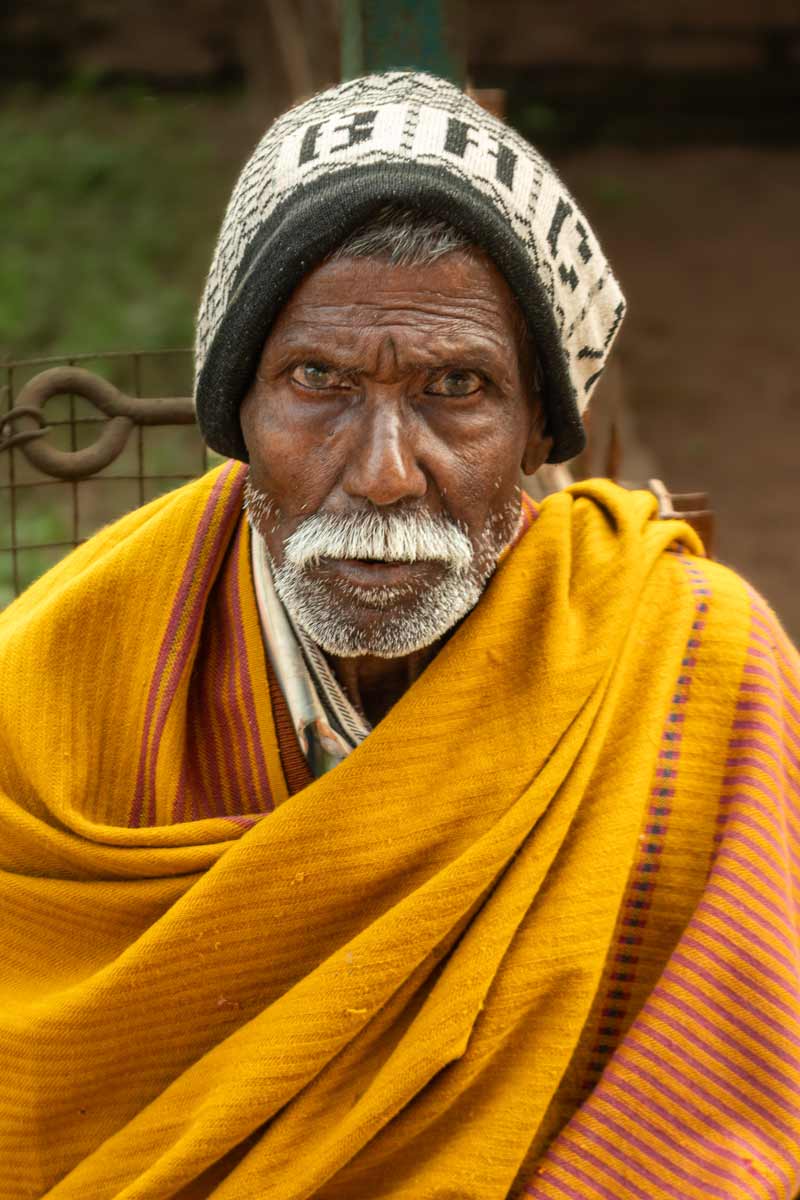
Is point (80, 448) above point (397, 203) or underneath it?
above

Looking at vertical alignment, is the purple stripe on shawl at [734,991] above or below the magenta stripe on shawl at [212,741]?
below

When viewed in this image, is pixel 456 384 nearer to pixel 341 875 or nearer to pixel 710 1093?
pixel 341 875

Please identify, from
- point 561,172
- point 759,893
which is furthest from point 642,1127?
point 561,172

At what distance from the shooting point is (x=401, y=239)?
205 cm

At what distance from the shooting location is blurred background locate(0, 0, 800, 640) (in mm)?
7609

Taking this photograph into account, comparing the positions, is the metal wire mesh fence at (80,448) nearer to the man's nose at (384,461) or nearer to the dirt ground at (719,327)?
the man's nose at (384,461)

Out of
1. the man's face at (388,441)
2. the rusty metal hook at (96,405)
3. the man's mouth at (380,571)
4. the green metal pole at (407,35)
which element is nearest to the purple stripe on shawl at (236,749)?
the man's face at (388,441)

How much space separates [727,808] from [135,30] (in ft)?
35.5

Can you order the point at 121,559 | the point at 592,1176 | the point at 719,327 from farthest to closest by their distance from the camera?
the point at 719,327 → the point at 121,559 → the point at 592,1176

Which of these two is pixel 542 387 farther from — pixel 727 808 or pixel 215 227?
pixel 215 227

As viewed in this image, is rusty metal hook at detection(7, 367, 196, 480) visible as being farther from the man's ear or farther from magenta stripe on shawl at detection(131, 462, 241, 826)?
the man's ear

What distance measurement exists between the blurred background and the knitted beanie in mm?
3050

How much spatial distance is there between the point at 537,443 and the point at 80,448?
Answer: 506cm

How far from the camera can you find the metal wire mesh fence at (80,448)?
298 centimetres
